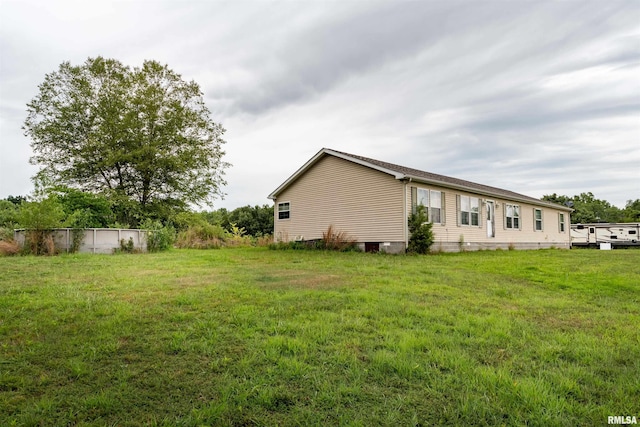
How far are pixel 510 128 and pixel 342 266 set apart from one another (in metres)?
12.4

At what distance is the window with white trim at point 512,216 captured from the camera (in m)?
19.4

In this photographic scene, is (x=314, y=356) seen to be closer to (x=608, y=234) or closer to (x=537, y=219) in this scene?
(x=537, y=219)

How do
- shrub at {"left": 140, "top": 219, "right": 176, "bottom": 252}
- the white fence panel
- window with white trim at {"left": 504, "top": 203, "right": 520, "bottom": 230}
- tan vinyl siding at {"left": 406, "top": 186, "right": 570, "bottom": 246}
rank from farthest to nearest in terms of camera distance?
window with white trim at {"left": 504, "top": 203, "right": 520, "bottom": 230} < tan vinyl siding at {"left": 406, "top": 186, "right": 570, "bottom": 246} < shrub at {"left": 140, "top": 219, "right": 176, "bottom": 252} < the white fence panel

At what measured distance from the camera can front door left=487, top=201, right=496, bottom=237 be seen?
18.1 meters

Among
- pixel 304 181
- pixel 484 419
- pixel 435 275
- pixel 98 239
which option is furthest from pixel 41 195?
pixel 484 419

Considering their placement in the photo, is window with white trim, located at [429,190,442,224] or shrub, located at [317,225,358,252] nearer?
shrub, located at [317,225,358,252]

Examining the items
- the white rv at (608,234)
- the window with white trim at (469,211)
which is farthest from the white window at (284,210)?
the white rv at (608,234)

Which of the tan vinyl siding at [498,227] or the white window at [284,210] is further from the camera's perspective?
the white window at [284,210]

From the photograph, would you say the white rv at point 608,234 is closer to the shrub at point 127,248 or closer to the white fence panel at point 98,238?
the white fence panel at point 98,238

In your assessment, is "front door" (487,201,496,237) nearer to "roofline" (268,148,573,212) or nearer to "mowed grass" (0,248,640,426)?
"roofline" (268,148,573,212)

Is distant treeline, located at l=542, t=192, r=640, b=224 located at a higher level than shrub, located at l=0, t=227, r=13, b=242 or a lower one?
higher

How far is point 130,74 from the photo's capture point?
27.0 meters

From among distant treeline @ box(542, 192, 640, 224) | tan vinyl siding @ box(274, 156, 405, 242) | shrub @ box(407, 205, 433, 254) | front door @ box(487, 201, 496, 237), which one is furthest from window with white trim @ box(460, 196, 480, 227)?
distant treeline @ box(542, 192, 640, 224)

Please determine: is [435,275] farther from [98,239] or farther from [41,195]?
[41,195]
